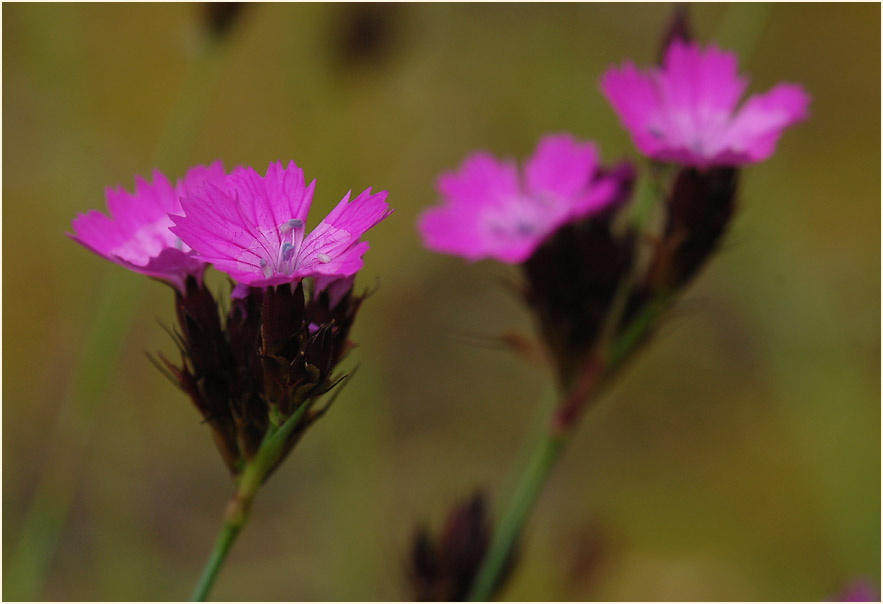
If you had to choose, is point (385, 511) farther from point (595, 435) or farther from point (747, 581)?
point (747, 581)

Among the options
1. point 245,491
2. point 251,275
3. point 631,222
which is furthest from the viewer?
point 631,222

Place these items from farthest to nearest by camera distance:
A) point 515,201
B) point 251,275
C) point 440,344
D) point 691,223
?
1. point 440,344
2. point 515,201
3. point 691,223
4. point 251,275

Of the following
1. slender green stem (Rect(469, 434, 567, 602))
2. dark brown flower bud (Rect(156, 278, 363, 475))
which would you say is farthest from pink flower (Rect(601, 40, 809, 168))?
dark brown flower bud (Rect(156, 278, 363, 475))

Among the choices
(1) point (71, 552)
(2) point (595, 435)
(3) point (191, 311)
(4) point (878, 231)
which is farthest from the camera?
(4) point (878, 231)

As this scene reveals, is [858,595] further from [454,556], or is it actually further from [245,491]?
[245,491]

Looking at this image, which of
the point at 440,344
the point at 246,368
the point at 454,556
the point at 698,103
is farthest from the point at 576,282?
the point at 440,344

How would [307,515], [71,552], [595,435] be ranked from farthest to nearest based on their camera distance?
[595,435] → [307,515] → [71,552]

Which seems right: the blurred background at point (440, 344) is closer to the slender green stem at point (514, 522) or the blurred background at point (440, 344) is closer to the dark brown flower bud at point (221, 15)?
the dark brown flower bud at point (221, 15)

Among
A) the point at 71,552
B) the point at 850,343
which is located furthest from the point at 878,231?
the point at 71,552
